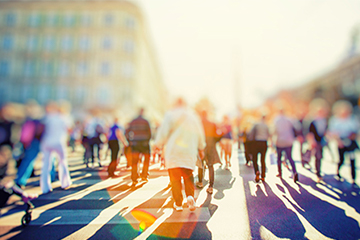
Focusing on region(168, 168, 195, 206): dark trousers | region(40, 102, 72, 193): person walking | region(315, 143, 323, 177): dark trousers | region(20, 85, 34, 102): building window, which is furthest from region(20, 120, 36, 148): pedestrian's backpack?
region(20, 85, 34, 102): building window

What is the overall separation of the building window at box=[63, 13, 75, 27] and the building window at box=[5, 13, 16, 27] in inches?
332

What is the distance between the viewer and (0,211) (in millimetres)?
3764

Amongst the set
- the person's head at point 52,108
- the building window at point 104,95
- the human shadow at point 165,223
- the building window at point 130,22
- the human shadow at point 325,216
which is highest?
the building window at point 130,22

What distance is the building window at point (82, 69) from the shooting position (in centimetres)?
3356

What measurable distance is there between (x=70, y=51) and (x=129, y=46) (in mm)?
9360

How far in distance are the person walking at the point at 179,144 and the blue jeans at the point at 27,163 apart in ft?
9.81

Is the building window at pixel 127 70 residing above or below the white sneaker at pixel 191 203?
above

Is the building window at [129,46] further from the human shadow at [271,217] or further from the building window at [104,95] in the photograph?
the human shadow at [271,217]

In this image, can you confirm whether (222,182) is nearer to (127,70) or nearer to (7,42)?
(127,70)

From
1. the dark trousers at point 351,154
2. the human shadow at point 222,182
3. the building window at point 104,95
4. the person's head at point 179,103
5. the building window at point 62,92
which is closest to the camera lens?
the person's head at point 179,103

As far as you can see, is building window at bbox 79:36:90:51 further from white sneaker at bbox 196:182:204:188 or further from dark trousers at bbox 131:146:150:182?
white sneaker at bbox 196:182:204:188

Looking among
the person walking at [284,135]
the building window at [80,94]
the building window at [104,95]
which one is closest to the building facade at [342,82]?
the building window at [104,95]

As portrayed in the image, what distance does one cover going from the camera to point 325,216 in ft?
11.8

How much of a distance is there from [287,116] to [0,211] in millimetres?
6554
